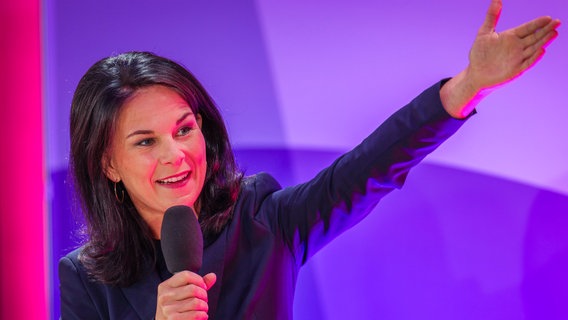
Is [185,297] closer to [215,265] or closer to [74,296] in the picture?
[215,265]

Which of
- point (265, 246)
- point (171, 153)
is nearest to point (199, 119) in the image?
point (171, 153)

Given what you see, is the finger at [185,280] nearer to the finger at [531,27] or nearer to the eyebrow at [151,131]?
the eyebrow at [151,131]

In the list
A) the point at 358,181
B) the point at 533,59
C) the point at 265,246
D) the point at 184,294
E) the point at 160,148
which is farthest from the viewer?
the point at 265,246

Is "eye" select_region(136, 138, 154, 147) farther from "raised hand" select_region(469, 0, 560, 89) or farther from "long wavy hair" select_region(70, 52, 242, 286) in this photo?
"raised hand" select_region(469, 0, 560, 89)

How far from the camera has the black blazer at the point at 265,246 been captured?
63.6 inches

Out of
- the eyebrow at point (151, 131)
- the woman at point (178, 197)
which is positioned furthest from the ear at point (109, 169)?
the eyebrow at point (151, 131)

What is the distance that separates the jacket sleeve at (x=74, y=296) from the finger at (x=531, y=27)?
118 centimetres

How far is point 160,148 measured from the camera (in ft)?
5.53

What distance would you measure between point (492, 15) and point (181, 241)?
2.19 ft

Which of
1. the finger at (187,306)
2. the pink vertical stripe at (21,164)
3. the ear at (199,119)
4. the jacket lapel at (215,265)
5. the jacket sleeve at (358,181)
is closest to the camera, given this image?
the finger at (187,306)

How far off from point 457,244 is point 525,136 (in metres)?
0.31

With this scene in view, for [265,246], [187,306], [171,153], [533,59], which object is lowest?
[265,246]

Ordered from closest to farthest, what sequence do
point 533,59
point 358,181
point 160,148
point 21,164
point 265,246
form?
point 533,59 < point 358,181 < point 160,148 < point 265,246 < point 21,164

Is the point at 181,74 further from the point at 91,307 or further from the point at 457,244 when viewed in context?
the point at 457,244
